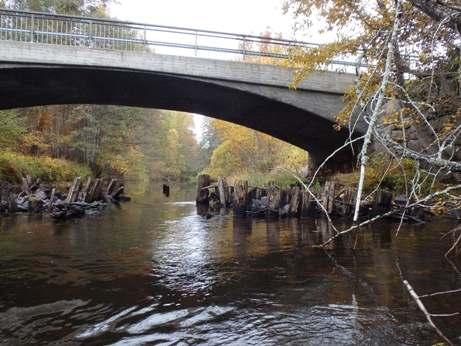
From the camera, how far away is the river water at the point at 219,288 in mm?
3781

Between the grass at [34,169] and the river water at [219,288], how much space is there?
865 centimetres

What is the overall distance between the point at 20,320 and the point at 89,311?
1.94ft

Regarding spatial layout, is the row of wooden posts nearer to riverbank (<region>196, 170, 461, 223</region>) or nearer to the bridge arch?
riverbank (<region>196, 170, 461, 223</region>)

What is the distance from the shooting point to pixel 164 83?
15.7 metres

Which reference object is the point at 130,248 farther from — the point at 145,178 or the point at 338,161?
the point at 145,178

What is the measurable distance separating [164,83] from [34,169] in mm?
8208

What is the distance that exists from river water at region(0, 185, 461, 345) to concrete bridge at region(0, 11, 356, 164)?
6795 mm

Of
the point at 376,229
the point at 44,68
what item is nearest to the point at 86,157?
the point at 44,68

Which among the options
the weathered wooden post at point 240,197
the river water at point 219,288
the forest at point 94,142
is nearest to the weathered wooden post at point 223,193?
the weathered wooden post at point 240,197

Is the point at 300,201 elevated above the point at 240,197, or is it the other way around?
the point at 240,197

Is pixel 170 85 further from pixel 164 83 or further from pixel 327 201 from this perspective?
pixel 327 201

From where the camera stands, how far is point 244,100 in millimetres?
16547

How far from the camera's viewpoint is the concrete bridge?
14031 millimetres

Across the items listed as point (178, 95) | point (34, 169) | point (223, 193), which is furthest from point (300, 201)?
point (34, 169)
